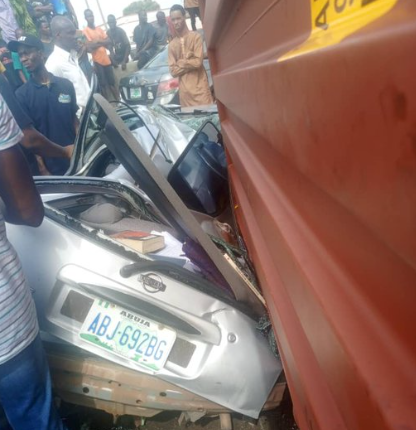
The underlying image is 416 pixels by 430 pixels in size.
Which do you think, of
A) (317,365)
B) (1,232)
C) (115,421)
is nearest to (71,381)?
(115,421)

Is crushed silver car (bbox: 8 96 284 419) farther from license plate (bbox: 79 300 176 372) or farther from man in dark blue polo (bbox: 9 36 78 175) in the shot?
man in dark blue polo (bbox: 9 36 78 175)

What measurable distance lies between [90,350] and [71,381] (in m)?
0.26

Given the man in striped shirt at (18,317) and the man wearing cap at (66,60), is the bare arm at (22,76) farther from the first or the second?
the man in striped shirt at (18,317)

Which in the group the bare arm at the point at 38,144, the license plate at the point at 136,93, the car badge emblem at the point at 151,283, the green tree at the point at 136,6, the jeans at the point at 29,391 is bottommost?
the jeans at the point at 29,391

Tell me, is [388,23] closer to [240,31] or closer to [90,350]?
[240,31]

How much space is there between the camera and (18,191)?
4.64ft

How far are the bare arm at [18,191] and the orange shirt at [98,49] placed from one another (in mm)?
8288

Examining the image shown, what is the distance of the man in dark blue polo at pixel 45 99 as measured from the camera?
354 cm

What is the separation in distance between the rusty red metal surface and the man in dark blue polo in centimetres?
302

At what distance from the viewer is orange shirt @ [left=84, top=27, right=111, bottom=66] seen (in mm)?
8836

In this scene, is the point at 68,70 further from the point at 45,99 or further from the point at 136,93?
the point at 136,93

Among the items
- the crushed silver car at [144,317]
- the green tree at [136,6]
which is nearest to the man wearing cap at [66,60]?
the crushed silver car at [144,317]

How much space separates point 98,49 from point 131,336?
8.73 metres

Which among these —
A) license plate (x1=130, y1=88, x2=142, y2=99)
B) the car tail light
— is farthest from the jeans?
license plate (x1=130, y1=88, x2=142, y2=99)
